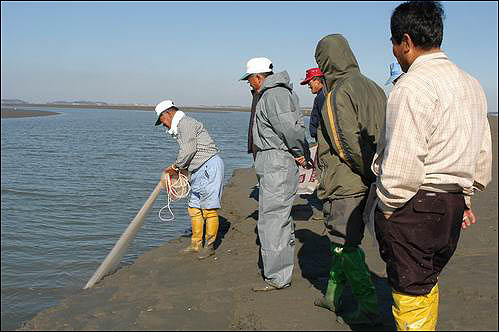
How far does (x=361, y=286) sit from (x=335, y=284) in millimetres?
288

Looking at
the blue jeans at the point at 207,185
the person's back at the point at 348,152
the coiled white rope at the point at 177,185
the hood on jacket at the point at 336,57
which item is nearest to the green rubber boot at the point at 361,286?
the person's back at the point at 348,152

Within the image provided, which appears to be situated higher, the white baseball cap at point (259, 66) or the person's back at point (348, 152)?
the white baseball cap at point (259, 66)

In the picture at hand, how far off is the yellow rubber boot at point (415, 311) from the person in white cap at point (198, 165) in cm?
350

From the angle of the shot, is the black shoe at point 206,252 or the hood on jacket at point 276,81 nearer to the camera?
the hood on jacket at point 276,81

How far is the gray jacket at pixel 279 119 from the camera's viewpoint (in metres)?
4.55

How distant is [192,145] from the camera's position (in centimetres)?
596

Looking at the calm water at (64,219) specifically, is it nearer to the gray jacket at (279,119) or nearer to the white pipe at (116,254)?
the white pipe at (116,254)

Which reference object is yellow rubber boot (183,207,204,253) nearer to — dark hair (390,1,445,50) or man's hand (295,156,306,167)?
man's hand (295,156,306,167)

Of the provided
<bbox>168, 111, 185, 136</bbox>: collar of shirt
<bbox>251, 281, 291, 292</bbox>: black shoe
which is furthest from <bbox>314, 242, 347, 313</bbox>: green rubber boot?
<bbox>168, 111, 185, 136</bbox>: collar of shirt

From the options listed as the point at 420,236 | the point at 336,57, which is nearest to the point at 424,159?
the point at 420,236

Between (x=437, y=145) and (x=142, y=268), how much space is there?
14.2ft

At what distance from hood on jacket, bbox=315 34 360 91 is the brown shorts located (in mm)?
1497

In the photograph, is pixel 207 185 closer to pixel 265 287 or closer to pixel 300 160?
pixel 300 160

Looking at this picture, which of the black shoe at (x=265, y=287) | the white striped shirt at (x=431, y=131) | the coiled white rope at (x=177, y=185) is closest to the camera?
the white striped shirt at (x=431, y=131)
